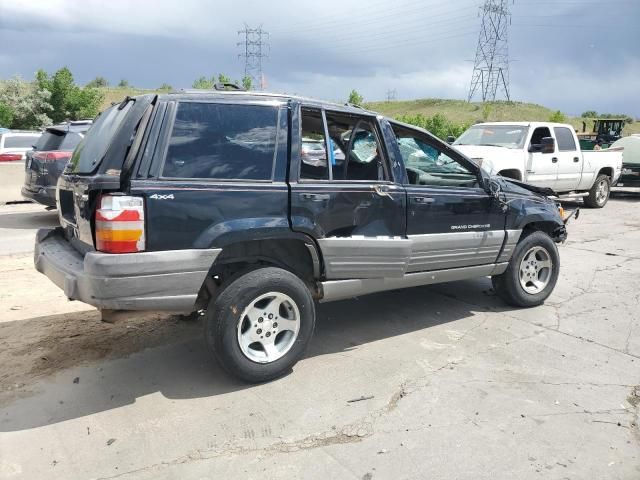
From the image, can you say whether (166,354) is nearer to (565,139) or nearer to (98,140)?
(98,140)

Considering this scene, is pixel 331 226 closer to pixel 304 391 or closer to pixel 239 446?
pixel 304 391

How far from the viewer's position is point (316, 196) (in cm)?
404

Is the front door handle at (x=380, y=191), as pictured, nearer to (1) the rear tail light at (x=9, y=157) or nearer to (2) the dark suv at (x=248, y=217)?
(2) the dark suv at (x=248, y=217)

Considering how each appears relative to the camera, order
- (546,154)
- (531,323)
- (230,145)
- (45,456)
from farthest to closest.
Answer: (546,154)
(531,323)
(230,145)
(45,456)

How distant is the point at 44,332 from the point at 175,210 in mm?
2271

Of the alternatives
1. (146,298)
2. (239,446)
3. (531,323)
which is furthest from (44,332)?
(531,323)

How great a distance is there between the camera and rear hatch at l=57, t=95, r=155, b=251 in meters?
3.47

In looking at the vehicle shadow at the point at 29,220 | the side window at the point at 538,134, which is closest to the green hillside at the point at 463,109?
the side window at the point at 538,134

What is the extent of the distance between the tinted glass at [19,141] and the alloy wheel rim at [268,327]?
46.6 ft

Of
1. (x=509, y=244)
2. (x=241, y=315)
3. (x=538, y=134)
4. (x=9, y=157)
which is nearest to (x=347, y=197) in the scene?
(x=241, y=315)

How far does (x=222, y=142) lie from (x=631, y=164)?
15.9 metres

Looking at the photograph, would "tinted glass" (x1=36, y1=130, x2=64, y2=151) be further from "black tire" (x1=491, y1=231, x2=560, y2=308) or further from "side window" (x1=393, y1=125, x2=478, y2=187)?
"black tire" (x1=491, y1=231, x2=560, y2=308)

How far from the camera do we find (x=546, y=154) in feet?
38.3

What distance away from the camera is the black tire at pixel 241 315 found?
3.72 meters
